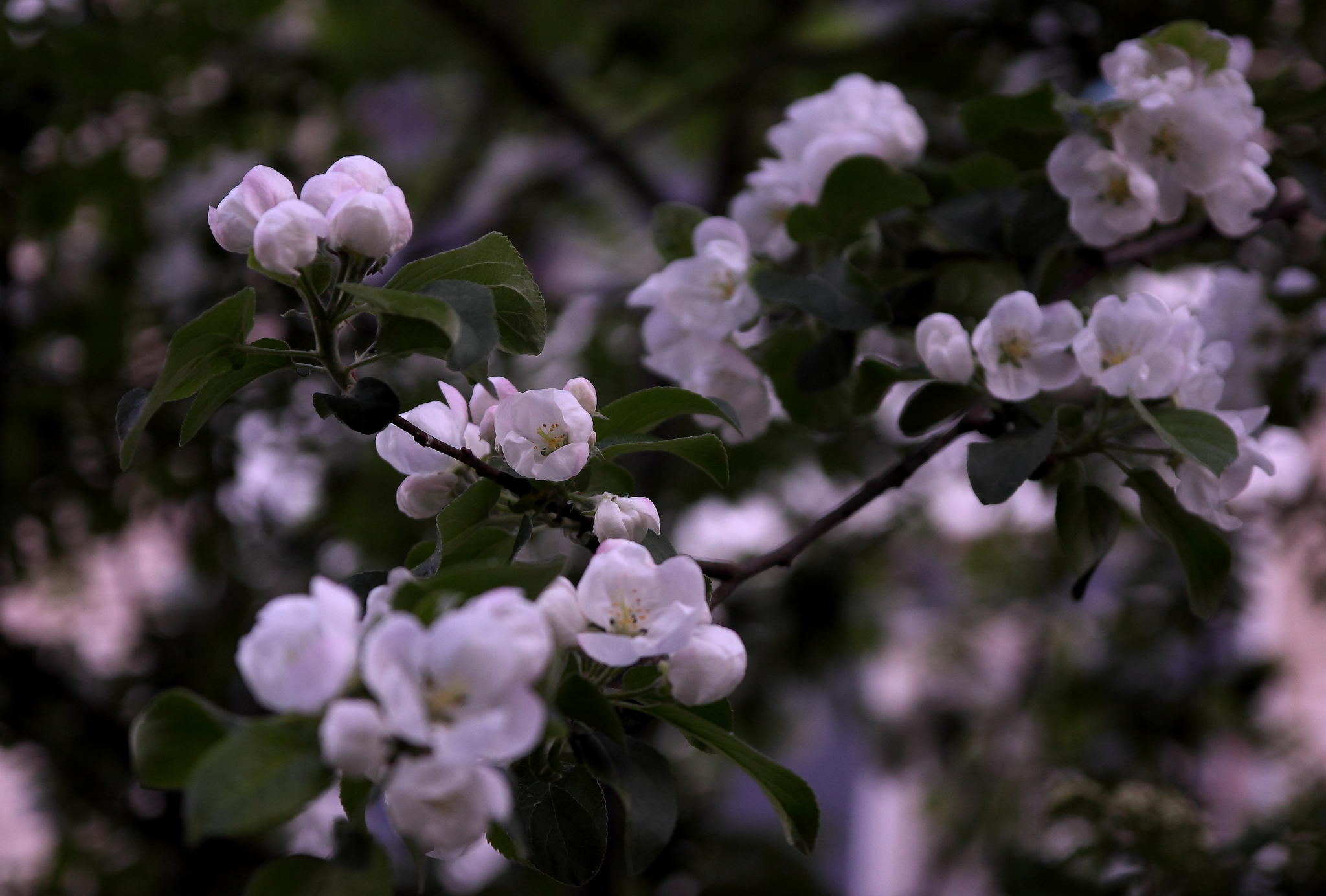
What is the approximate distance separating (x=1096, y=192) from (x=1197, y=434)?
24 centimetres

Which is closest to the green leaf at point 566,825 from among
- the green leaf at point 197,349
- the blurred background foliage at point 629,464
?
the green leaf at point 197,349

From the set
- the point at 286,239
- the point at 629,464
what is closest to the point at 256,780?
the point at 286,239

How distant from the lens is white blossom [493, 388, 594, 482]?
0.54 meters

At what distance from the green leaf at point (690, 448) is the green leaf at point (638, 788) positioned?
0.16 meters

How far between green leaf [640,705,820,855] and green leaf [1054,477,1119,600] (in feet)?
0.86

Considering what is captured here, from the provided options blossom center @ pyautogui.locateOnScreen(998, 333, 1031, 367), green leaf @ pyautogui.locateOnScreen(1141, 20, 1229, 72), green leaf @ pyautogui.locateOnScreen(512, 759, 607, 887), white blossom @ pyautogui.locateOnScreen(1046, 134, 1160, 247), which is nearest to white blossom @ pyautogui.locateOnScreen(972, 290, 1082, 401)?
blossom center @ pyautogui.locateOnScreen(998, 333, 1031, 367)

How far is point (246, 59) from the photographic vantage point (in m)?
1.93

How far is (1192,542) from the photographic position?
2.17 ft

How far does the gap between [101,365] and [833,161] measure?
1.40 meters

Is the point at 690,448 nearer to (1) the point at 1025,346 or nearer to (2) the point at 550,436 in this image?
(2) the point at 550,436

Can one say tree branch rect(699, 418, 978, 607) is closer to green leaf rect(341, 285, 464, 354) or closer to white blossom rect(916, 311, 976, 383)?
white blossom rect(916, 311, 976, 383)

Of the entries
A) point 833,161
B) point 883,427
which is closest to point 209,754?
point 833,161

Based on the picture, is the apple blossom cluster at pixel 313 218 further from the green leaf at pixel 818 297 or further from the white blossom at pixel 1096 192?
the white blossom at pixel 1096 192

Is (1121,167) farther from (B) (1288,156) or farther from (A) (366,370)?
(A) (366,370)
